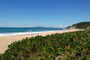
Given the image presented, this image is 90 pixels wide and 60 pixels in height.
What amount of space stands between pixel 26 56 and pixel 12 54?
561 millimetres

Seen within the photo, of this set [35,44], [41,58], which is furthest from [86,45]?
[35,44]

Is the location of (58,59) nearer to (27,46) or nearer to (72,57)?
(72,57)

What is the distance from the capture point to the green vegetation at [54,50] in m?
4.89

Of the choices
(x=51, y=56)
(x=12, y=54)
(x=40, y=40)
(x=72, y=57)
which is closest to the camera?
(x=72, y=57)

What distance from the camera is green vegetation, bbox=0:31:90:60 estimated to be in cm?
489

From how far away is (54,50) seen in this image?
17.4ft

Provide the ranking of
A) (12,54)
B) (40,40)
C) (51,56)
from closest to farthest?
(51,56) < (12,54) < (40,40)

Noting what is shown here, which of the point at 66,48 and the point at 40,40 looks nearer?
the point at 66,48

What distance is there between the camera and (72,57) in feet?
15.6

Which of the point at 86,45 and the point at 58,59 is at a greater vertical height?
the point at 86,45

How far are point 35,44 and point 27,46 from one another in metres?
0.29

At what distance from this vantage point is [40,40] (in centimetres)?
650

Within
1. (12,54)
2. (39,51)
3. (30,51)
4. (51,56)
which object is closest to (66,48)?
(51,56)

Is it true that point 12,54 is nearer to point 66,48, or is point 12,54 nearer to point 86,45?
point 66,48
